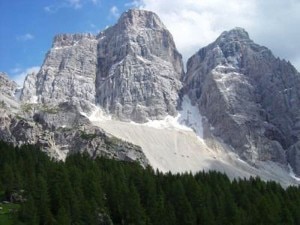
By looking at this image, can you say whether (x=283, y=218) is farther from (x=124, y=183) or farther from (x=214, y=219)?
(x=124, y=183)

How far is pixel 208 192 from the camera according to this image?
133 m

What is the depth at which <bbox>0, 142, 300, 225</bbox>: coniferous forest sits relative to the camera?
10512 centimetres

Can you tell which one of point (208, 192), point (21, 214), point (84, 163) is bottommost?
point (21, 214)

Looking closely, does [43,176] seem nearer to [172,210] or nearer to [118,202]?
[118,202]

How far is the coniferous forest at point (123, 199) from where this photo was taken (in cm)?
10512

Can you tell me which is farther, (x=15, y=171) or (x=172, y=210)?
(x=15, y=171)

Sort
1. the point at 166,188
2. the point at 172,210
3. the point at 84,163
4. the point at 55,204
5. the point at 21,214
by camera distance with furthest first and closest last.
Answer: the point at 84,163 < the point at 166,188 < the point at 172,210 < the point at 55,204 < the point at 21,214

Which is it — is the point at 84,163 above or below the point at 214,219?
above

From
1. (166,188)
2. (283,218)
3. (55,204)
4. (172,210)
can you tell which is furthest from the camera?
(166,188)

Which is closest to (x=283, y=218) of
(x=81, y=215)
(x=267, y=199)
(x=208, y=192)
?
(x=267, y=199)

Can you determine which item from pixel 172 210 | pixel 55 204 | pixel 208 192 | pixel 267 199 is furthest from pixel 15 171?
pixel 267 199

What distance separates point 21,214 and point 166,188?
4612cm

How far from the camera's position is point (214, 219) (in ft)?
391

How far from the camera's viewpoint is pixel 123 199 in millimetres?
118438
